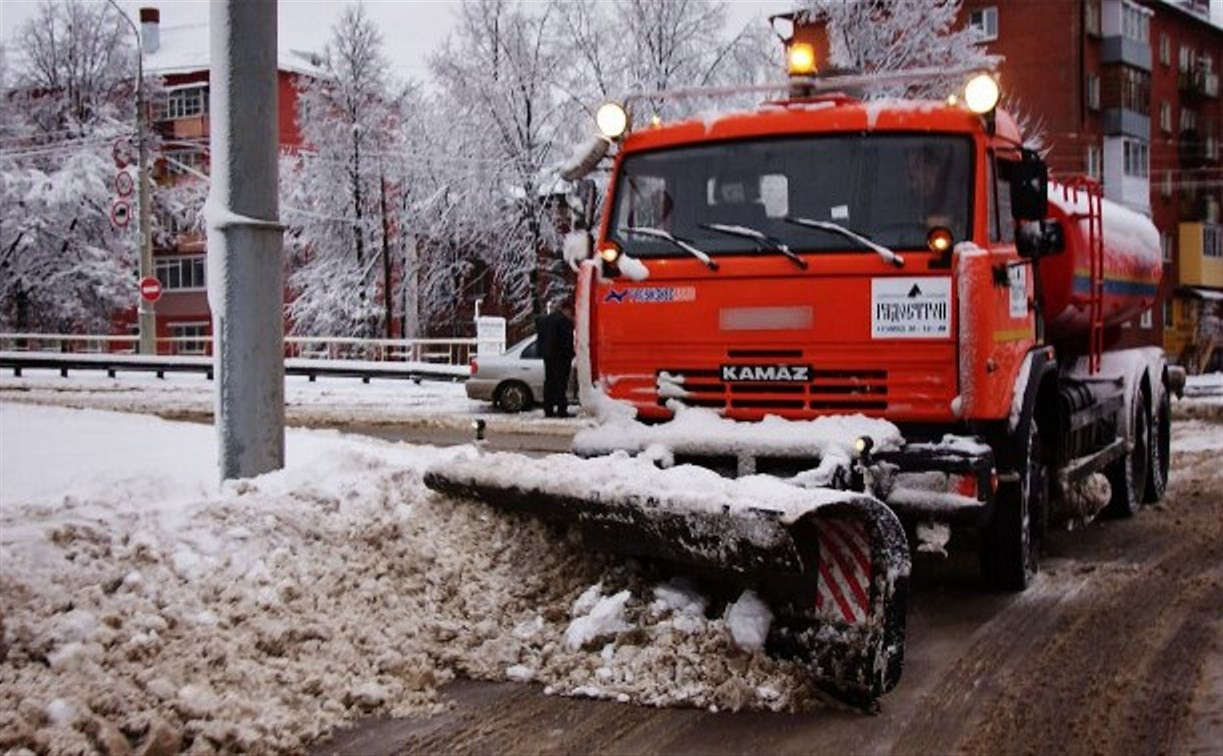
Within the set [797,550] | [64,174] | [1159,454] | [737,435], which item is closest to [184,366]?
[64,174]

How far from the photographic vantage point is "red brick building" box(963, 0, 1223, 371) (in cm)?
4831

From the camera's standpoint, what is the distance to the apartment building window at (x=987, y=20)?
4888 centimetres

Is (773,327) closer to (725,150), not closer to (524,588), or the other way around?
(725,150)

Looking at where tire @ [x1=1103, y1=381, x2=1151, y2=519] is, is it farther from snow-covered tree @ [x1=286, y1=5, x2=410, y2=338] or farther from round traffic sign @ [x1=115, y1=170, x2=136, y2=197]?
snow-covered tree @ [x1=286, y1=5, x2=410, y2=338]

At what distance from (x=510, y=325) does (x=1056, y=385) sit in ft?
111

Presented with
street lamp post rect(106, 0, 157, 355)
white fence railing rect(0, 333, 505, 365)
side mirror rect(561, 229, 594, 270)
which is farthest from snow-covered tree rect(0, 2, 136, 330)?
side mirror rect(561, 229, 594, 270)

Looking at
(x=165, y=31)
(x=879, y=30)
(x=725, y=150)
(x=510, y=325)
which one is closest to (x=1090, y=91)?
(x=879, y=30)

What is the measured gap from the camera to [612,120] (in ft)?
26.3

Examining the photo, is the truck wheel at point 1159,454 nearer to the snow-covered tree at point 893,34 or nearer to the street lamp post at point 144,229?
the snow-covered tree at point 893,34

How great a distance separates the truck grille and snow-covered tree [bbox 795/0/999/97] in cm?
2790

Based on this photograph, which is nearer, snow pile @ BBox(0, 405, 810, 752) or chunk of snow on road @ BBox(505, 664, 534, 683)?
snow pile @ BBox(0, 405, 810, 752)

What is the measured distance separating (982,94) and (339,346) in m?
34.7

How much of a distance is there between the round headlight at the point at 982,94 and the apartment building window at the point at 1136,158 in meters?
47.9

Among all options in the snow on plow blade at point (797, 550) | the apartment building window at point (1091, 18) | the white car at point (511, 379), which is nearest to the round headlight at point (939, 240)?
the snow on plow blade at point (797, 550)
